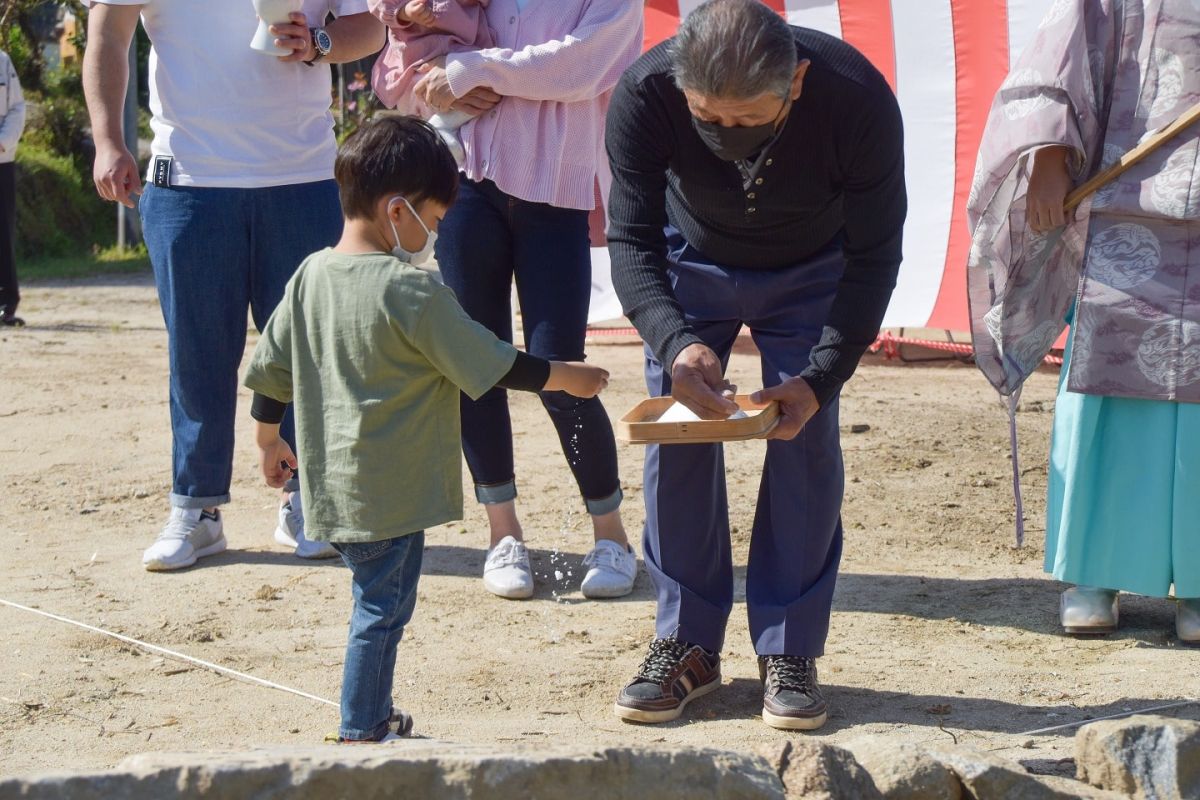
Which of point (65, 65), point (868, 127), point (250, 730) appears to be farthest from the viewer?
point (65, 65)

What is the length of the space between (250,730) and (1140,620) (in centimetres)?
230

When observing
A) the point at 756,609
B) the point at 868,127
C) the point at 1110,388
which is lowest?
the point at 756,609

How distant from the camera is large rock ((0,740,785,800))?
2.18 meters

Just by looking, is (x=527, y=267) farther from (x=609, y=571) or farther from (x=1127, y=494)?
(x=1127, y=494)

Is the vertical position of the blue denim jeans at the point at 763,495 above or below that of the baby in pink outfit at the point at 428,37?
below

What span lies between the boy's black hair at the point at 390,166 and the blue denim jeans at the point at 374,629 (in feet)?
2.16

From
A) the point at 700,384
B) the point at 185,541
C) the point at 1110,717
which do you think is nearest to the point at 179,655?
the point at 185,541

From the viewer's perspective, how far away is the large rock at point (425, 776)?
7.14 feet

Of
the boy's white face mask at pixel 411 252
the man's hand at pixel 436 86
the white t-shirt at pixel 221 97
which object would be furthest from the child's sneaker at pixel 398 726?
the white t-shirt at pixel 221 97

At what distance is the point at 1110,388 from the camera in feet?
12.3

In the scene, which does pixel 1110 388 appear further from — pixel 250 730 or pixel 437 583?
pixel 250 730

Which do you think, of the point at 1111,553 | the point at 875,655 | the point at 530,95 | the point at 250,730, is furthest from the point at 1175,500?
the point at 250,730

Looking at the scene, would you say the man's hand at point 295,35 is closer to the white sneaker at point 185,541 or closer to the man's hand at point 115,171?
the man's hand at point 115,171

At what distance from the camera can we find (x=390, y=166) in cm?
291
